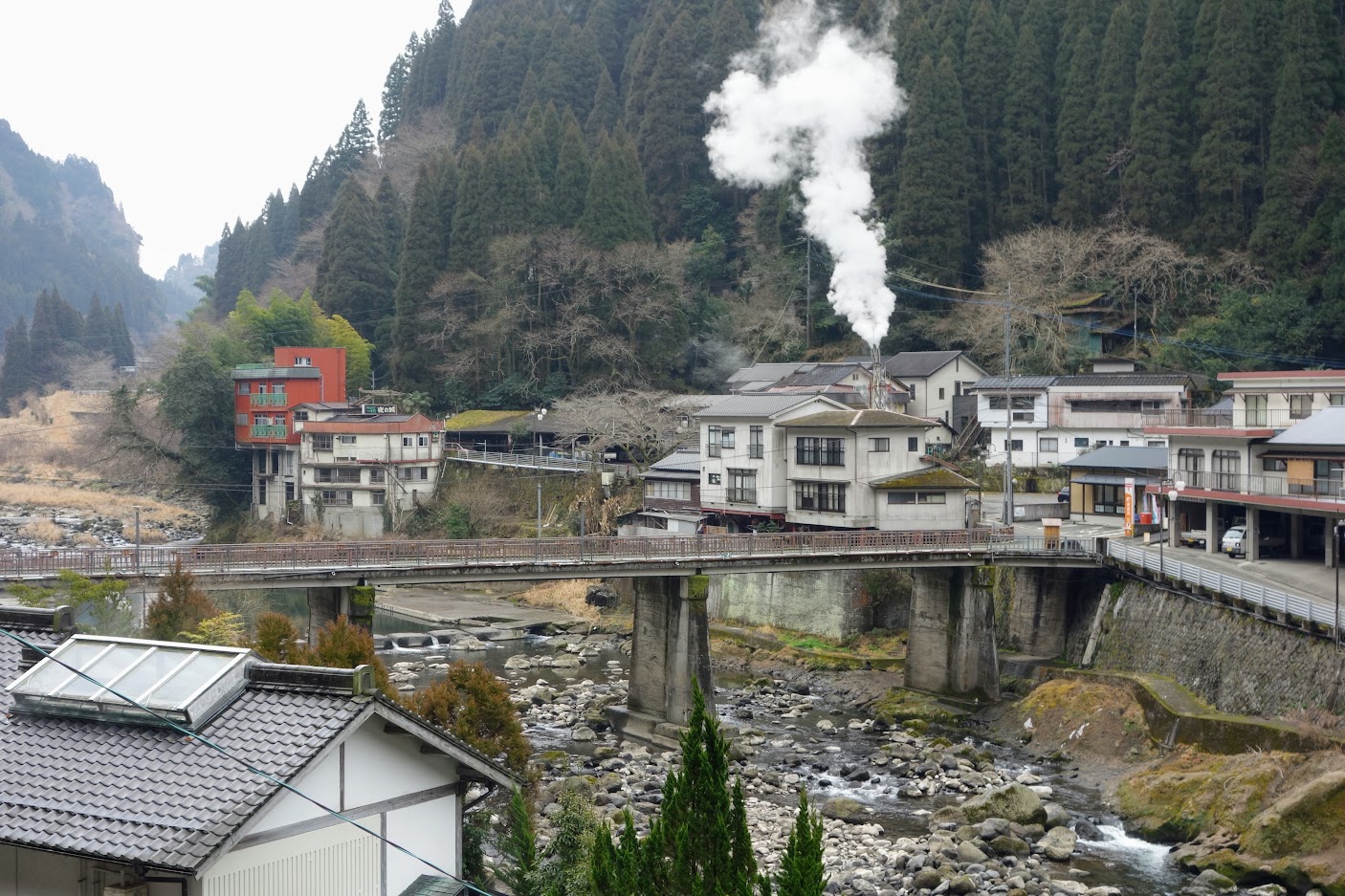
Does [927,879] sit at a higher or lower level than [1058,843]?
lower

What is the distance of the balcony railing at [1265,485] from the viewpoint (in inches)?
1294

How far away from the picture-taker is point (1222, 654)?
2988cm

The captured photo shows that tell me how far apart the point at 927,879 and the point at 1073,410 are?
31.2m

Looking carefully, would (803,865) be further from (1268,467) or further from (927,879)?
(1268,467)

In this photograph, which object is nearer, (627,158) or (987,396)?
(987,396)

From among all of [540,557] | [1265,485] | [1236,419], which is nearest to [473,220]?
[540,557]

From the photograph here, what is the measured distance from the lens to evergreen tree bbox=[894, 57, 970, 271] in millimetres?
63156

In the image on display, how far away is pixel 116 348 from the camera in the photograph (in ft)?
420

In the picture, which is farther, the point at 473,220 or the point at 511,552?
the point at 473,220

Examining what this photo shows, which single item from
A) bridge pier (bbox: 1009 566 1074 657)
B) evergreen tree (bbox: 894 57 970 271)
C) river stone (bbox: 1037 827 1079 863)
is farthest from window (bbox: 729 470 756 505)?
evergreen tree (bbox: 894 57 970 271)

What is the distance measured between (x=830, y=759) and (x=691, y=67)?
58.1 meters

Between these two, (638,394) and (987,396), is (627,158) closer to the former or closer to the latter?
(638,394)

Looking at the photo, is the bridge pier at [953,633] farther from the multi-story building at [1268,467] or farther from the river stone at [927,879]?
the river stone at [927,879]

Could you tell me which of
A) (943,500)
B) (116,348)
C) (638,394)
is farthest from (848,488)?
(116,348)
